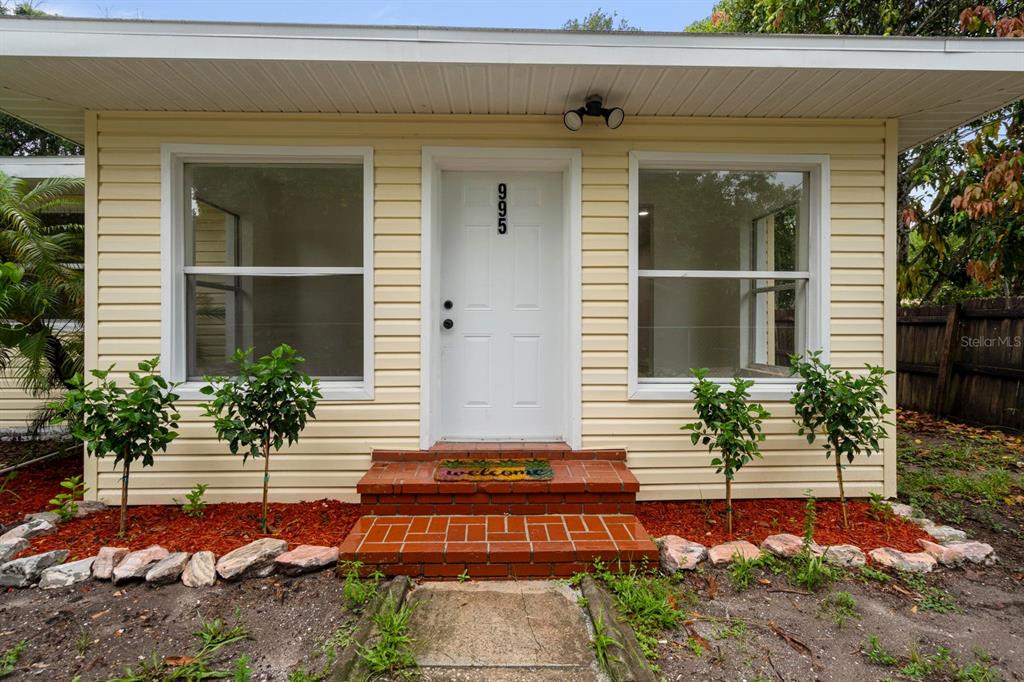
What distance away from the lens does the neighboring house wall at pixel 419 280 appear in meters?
3.27

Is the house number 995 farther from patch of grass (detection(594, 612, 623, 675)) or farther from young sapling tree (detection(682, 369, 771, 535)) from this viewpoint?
patch of grass (detection(594, 612, 623, 675))

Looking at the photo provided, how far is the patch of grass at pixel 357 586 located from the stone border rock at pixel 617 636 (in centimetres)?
93

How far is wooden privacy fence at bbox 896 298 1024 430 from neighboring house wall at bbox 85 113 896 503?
11.0 ft

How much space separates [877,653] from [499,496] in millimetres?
1745

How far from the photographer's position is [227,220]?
11.4 ft

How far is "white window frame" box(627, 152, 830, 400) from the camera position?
3.38m

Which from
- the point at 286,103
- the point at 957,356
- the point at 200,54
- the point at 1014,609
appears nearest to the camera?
the point at 1014,609

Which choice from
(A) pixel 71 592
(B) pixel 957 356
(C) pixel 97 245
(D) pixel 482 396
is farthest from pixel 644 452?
(B) pixel 957 356

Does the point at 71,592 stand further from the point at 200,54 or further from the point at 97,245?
the point at 200,54

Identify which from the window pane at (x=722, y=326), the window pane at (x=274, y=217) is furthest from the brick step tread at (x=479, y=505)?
the window pane at (x=274, y=217)

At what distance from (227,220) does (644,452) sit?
10.3ft

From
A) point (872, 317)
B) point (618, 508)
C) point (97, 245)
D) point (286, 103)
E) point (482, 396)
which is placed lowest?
point (618, 508)

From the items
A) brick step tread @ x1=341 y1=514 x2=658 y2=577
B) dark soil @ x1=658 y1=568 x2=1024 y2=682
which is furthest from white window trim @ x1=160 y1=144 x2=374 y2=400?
dark soil @ x1=658 y1=568 x2=1024 y2=682

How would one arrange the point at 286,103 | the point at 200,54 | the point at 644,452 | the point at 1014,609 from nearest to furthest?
1. the point at 1014,609
2. the point at 200,54
3. the point at 286,103
4. the point at 644,452
